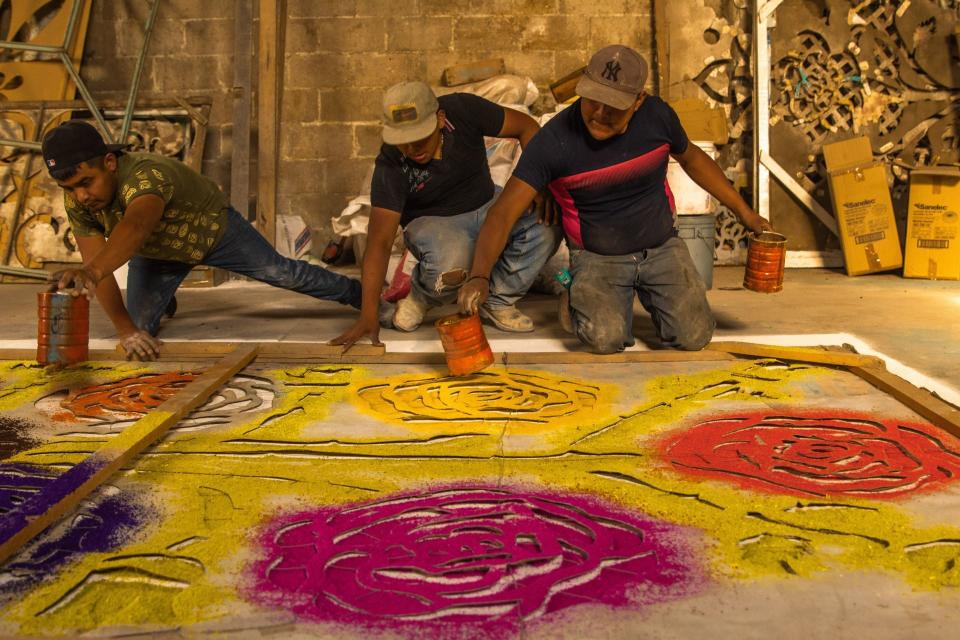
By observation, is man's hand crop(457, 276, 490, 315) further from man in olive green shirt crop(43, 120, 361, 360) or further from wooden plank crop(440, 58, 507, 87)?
wooden plank crop(440, 58, 507, 87)

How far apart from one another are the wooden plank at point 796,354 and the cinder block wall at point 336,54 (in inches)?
128

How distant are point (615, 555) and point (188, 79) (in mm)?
5413

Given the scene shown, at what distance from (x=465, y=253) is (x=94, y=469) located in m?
1.99

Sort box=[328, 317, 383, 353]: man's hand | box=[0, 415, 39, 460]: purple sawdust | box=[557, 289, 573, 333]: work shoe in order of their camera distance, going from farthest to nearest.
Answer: box=[557, 289, 573, 333]: work shoe < box=[328, 317, 383, 353]: man's hand < box=[0, 415, 39, 460]: purple sawdust

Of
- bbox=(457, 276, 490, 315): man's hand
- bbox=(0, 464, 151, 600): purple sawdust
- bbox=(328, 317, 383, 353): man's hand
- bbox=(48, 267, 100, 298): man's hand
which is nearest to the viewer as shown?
bbox=(0, 464, 151, 600): purple sawdust

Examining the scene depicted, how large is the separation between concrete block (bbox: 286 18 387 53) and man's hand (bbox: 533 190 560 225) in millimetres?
2898

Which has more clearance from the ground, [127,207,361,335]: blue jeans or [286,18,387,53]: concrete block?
[286,18,387,53]: concrete block

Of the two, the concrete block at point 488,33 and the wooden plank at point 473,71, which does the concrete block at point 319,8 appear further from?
the wooden plank at point 473,71

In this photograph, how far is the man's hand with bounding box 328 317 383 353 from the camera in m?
3.63

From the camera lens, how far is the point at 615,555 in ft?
6.27

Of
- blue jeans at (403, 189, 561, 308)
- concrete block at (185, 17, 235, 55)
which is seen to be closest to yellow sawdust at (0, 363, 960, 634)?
blue jeans at (403, 189, 561, 308)

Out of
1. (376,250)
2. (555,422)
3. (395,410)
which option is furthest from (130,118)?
(555,422)

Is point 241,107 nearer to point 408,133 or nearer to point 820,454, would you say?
point 408,133

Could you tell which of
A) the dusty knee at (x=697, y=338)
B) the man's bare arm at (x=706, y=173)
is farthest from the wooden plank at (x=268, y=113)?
the dusty knee at (x=697, y=338)
